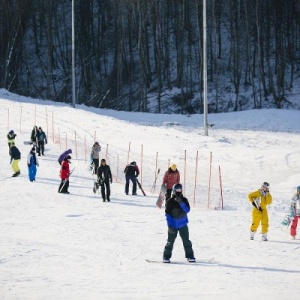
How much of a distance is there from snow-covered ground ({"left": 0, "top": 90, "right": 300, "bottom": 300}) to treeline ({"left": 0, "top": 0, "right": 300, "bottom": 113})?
16.9 metres

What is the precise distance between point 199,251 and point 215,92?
48.9 metres

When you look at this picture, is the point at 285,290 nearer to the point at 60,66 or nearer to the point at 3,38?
the point at 3,38

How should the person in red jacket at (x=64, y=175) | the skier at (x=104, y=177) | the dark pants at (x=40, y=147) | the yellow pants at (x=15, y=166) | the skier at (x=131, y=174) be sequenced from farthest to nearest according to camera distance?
the dark pants at (x=40, y=147)
the yellow pants at (x=15, y=166)
the skier at (x=131, y=174)
the person in red jacket at (x=64, y=175)
the skier at (x=104, y=177)

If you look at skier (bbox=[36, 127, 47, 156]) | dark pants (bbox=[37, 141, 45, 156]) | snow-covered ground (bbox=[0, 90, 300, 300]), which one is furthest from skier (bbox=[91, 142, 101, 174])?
dark pants (bbox=[37, 141, 45, 156])

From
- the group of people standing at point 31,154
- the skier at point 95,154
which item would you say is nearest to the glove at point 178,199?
Answer: the group of people standing at point 31,154

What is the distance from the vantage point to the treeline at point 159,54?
6312cm

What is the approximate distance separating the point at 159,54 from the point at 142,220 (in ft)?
142

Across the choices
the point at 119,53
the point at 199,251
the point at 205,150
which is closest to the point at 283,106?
the point at 119,53

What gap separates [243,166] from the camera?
35031 millimetres

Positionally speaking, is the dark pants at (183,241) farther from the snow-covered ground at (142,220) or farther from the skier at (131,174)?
the skier at (131,174)

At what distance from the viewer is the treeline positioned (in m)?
63.1

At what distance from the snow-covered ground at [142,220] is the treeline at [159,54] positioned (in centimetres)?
1691

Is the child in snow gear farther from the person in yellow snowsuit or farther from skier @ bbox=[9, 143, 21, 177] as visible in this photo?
skier @ bbox=[9, 143, 21, 177]

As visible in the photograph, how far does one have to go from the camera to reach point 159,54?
207ft
